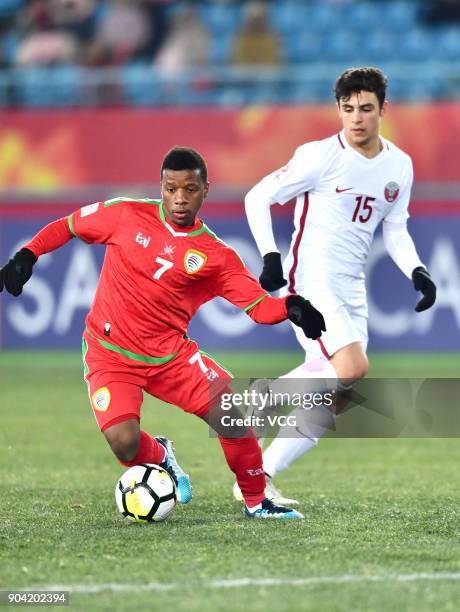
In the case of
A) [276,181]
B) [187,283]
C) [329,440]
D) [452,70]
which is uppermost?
[452,70]

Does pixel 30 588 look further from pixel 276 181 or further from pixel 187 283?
pixel 276 181

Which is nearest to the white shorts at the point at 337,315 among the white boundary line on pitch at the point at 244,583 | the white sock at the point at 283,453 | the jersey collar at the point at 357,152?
the white sock at the point at 283,453

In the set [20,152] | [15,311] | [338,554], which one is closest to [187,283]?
[338,554]

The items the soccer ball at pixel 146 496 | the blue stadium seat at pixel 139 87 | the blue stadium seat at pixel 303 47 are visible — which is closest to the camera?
the soccer ball at pixel 146 496

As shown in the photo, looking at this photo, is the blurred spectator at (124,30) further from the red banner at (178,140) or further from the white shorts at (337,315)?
the white shorts at (337,315)

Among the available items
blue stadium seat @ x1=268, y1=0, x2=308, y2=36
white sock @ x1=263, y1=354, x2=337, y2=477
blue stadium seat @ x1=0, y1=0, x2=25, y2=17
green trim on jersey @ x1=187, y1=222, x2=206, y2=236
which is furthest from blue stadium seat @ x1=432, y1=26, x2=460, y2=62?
green trim on jersey @ x1=187, y1=222, x2=206, y2=236

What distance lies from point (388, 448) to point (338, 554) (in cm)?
433

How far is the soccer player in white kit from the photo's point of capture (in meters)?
6.52

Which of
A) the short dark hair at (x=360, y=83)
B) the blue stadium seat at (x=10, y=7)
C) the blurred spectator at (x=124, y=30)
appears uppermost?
the blue stadium seat at (x=10, y=7)

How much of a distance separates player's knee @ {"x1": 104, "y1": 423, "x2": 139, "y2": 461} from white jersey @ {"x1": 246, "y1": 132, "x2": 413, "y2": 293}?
145cm

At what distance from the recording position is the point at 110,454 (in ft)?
28.4

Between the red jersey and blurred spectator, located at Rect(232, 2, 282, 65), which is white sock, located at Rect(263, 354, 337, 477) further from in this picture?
blurred spectator, located at Rect(232, 2, 282, 65)

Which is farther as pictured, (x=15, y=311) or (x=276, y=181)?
(x=15, y=311)

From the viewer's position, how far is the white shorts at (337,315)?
6.54 meters
